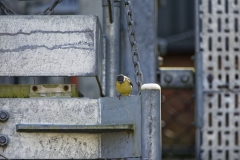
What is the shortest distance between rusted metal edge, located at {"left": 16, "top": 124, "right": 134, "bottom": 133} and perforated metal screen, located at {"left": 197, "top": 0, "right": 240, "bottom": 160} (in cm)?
214

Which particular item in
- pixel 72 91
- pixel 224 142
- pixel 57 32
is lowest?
pixel 224 142

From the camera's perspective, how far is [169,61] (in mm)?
13078

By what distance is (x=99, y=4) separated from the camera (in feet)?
20.6

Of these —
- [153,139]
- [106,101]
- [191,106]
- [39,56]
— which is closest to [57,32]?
[39,56]

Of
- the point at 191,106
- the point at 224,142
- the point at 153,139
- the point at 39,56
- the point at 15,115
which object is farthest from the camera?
the point at 191,106

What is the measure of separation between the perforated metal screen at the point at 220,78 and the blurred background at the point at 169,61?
0.41 m

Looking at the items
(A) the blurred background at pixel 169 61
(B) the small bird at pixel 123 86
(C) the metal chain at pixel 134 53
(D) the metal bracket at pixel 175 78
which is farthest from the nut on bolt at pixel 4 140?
(D) the metal bracket at pixel 175 78

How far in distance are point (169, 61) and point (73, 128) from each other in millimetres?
9320

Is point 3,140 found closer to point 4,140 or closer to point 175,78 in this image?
point 4,140

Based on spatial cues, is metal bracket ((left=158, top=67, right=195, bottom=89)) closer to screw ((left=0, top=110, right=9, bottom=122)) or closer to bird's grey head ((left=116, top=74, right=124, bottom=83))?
bird's grey head ((left=116, top=74, right=124, bottom=83))

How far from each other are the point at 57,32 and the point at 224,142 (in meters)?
2.14

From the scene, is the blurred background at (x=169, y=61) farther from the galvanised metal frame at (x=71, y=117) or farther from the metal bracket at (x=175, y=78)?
the galvanised metal frame at (x=71, y=117)

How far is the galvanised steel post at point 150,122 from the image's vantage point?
11.8 feet

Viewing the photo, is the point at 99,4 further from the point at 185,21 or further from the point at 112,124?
the point at 185,21
